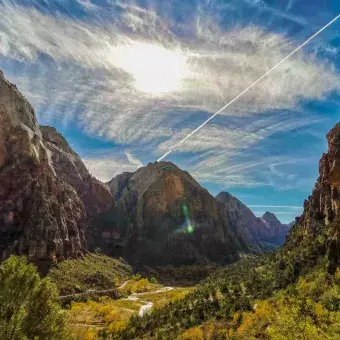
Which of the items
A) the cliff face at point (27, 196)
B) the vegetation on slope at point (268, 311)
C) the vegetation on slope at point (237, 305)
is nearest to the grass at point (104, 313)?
the vegetation on slope at point (237, 305)

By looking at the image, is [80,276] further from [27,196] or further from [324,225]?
[324,225]

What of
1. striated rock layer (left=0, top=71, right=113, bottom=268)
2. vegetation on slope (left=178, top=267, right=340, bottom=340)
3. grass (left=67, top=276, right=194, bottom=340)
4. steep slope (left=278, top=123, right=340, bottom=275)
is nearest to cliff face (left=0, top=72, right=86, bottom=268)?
striated rock layer (left=0, top=71, right=113, bottom=268)

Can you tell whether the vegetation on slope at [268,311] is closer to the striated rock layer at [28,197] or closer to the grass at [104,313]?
the grass at [104,313]

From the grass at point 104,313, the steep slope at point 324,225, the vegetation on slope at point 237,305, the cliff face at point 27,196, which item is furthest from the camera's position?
the cliff face at point 27,196

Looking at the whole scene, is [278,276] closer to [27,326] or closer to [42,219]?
[27,326]

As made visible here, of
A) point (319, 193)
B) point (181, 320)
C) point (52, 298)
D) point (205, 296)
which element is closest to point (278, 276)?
point (205, 296)
